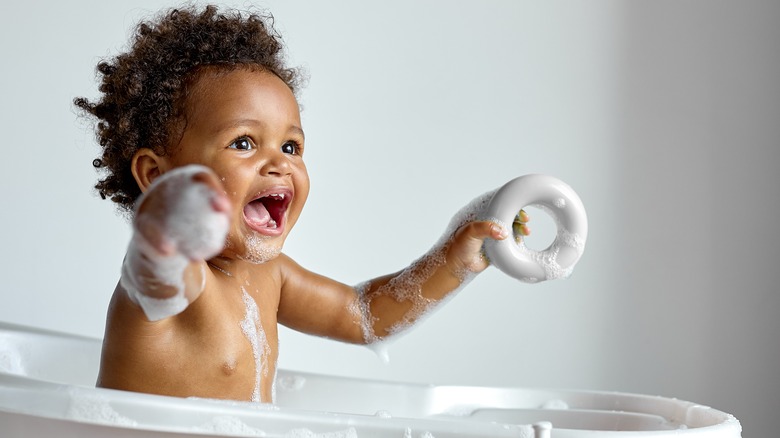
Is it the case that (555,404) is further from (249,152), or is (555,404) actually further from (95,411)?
(95,411)

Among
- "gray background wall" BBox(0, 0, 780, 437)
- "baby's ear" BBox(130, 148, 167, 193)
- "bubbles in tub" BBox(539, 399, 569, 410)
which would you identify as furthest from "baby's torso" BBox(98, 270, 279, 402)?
"gray background wall" BBox(0, 0, 780, 437)

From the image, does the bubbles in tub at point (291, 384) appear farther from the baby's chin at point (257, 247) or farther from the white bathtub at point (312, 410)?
the baby's chin at point (257, 247)

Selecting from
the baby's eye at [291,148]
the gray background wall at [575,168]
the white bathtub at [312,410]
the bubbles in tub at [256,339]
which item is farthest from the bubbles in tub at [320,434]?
the gray background wall at [575,168]

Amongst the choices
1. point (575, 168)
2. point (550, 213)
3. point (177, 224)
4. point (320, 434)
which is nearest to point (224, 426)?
point (320, 434)

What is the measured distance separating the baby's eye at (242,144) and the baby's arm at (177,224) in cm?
35

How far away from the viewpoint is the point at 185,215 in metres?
0.72

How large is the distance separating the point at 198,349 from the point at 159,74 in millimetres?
347

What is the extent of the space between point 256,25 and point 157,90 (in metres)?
0.20

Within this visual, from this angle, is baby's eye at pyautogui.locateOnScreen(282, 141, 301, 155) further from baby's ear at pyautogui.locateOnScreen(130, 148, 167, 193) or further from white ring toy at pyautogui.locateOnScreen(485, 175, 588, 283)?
white ring toy at pyautogui.locateOnScreen(485, 175, 588, 283)

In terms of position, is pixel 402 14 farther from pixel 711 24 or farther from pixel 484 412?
pixel 484 412

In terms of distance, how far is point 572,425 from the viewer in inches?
52.3

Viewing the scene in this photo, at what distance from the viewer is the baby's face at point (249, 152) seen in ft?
3.62

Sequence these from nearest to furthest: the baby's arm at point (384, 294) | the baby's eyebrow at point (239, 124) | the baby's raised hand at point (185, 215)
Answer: the baby's raised hand at point (185, 215), the baby's eyebrow at point (239, 124), the baby's arm at point (384, 294)

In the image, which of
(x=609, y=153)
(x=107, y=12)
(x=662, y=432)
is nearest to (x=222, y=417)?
(x=662, y=432)
